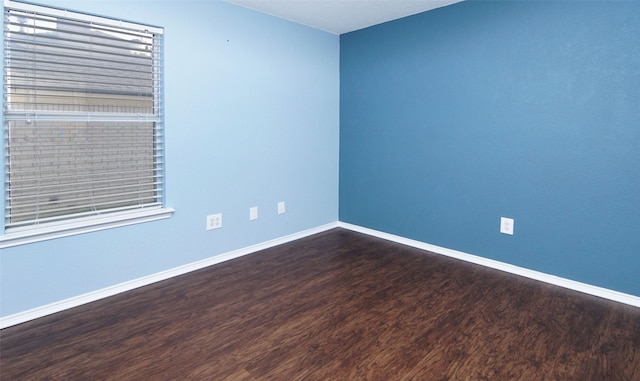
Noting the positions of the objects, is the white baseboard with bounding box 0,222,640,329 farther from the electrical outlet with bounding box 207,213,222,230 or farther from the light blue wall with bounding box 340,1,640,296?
the electrical outlet with bounding box 207,213,222,230

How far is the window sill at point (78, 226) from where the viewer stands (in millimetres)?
2154

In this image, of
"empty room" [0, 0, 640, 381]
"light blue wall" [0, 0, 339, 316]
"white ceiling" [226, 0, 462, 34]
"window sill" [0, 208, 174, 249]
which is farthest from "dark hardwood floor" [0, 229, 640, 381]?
"white ceiling" [226, 0, 462, 34]

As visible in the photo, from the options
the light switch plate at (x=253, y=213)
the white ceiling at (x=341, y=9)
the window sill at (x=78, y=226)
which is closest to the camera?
the window sill at (x=78, y=226)

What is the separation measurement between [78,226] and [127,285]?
55cm

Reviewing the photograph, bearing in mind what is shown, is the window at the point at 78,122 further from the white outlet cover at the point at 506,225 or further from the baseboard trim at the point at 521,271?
the white outlet cover at the point at 506,225

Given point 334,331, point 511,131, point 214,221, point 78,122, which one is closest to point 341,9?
point 511,131

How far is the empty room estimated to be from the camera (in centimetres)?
200

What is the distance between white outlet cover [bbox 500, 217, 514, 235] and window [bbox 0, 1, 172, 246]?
2.67 meters

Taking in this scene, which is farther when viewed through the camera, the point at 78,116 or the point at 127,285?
the point at 127,285

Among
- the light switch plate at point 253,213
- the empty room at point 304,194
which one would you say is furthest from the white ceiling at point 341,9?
the light switch plate at point 253,213

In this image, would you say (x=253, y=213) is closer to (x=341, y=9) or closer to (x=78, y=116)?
(x=78, y=116)

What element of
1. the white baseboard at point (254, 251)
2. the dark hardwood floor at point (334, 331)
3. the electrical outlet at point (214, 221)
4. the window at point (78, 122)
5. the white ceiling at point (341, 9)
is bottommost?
the dark hardwood floor at point (334, 331)

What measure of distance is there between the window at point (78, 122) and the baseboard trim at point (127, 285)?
1.45ft

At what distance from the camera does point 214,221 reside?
312 centimetres
